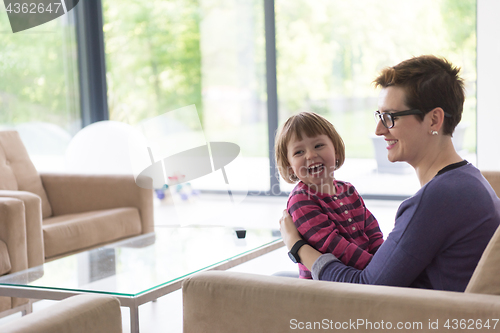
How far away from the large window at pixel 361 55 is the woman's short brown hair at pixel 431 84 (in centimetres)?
388

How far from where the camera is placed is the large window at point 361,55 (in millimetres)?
4941

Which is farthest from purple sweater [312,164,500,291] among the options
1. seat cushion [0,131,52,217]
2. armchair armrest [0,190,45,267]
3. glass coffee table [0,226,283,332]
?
seat cushion [0,131,52,217]

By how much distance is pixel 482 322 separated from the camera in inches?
38.3

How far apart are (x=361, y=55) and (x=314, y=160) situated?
3.91 metres

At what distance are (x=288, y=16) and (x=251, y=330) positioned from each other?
4.72 m

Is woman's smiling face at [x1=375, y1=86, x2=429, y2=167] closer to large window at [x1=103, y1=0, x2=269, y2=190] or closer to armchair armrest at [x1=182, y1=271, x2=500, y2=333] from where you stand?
armchair armrest at [x1=182, y1=271, x2=500, y2=333]

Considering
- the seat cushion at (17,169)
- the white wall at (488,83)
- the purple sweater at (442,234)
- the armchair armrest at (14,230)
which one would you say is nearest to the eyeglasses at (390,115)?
the purple sweater at (442,234)

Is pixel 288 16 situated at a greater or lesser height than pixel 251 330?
greater

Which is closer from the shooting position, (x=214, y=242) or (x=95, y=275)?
(x=95, y=275)

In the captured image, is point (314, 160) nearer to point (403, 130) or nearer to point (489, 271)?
point (403, 130)

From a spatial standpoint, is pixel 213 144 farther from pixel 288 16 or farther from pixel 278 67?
pixel 288 16

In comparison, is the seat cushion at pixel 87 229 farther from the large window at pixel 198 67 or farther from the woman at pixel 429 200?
the large window at pixel 198 67

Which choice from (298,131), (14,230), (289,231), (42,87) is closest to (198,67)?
(42,87)

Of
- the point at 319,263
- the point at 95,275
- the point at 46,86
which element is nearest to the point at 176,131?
the point at 46,86
